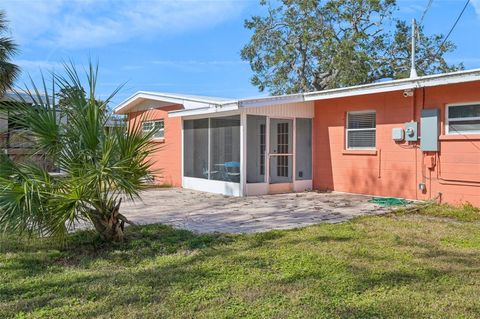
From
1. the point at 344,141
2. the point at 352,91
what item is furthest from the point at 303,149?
the point at 352,91

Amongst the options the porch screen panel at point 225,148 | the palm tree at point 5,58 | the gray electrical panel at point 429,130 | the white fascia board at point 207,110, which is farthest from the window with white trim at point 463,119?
the palm tree at point 5,58

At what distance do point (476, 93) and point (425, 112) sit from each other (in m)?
1.10

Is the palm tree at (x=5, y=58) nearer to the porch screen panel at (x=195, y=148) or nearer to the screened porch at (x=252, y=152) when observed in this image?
the porch screen panel at (x=195, y=148)

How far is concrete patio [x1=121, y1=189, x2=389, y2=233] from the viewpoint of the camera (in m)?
7.35

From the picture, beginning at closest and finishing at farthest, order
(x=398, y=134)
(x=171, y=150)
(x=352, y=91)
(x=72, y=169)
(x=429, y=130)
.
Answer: (x=72, y=169) → (x=429, y=130) → (x=398, y=134) → (x=352, y=91) → (x=171, y=150)

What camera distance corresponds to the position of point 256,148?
37.1 feet

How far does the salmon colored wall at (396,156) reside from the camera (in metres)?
8.88

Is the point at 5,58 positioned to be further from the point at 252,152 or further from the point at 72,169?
the point at 72,169

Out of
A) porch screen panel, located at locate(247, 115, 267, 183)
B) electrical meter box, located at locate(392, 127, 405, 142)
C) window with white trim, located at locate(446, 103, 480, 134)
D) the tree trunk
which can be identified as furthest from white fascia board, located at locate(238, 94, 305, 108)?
the tree trunk

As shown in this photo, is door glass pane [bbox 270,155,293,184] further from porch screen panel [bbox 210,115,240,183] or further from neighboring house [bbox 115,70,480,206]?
porch screen panel [bbox 210,115,240,183]

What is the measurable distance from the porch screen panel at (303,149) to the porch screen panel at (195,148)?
2.80m

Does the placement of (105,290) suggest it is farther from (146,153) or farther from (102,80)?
(102,80)

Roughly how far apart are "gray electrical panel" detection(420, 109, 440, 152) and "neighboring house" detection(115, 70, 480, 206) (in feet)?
0.07

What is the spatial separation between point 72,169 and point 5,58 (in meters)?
11.2
